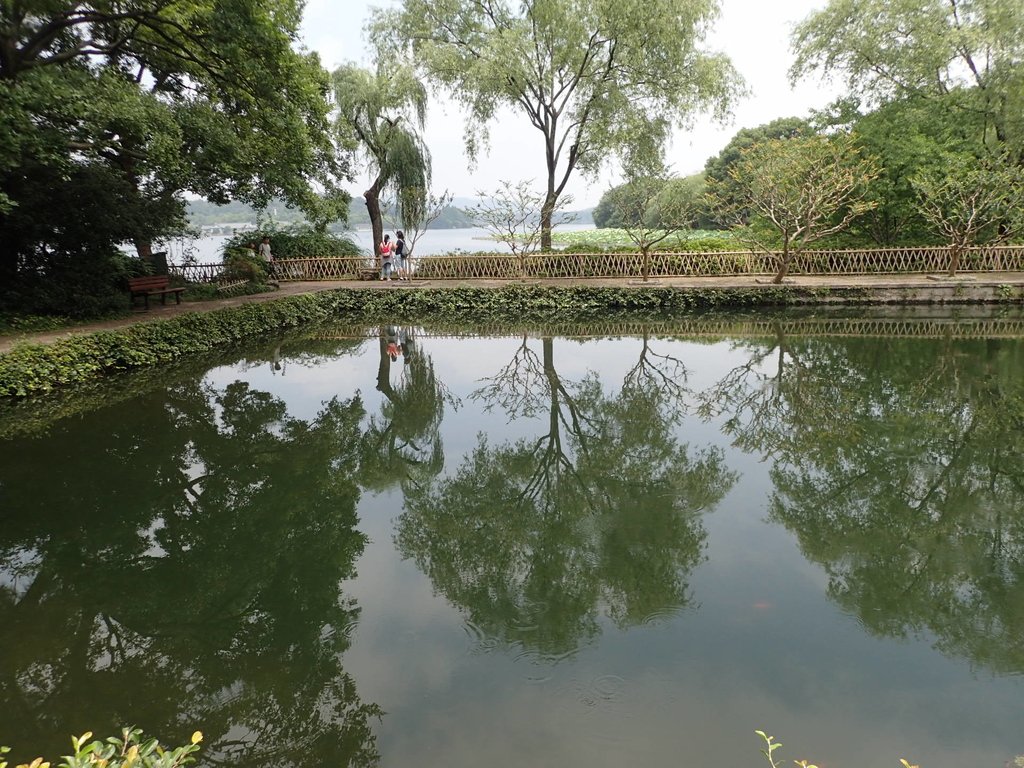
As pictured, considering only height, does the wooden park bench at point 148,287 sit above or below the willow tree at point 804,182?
below

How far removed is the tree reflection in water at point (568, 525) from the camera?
381cm

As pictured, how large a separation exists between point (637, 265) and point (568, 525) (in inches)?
559

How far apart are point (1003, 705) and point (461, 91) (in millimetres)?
19667

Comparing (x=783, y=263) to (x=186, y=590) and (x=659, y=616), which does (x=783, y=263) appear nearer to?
(x=659, y=616)

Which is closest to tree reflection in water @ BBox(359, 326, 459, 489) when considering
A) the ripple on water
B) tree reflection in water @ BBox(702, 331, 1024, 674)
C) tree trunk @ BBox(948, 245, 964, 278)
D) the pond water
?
the pond water

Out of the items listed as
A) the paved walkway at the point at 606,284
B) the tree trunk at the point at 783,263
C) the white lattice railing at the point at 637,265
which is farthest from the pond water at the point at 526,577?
the white lattice railing at the point at 637,265

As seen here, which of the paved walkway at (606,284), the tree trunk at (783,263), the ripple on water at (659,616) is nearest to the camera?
the ripple on water at (659,616)

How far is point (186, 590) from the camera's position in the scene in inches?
161

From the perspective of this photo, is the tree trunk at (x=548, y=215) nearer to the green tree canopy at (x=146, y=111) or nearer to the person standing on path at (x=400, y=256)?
the person standing on path at (x=400, y=256)

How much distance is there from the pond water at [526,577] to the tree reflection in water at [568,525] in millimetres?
28

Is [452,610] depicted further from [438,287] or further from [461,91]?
[461,91]

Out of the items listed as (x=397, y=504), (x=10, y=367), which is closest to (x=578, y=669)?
(x=397, y=504)

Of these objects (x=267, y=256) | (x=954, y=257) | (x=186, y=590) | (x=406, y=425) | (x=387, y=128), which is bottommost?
(x=186, y=590)

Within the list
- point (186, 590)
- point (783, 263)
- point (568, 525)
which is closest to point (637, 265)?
point (783, 263)
